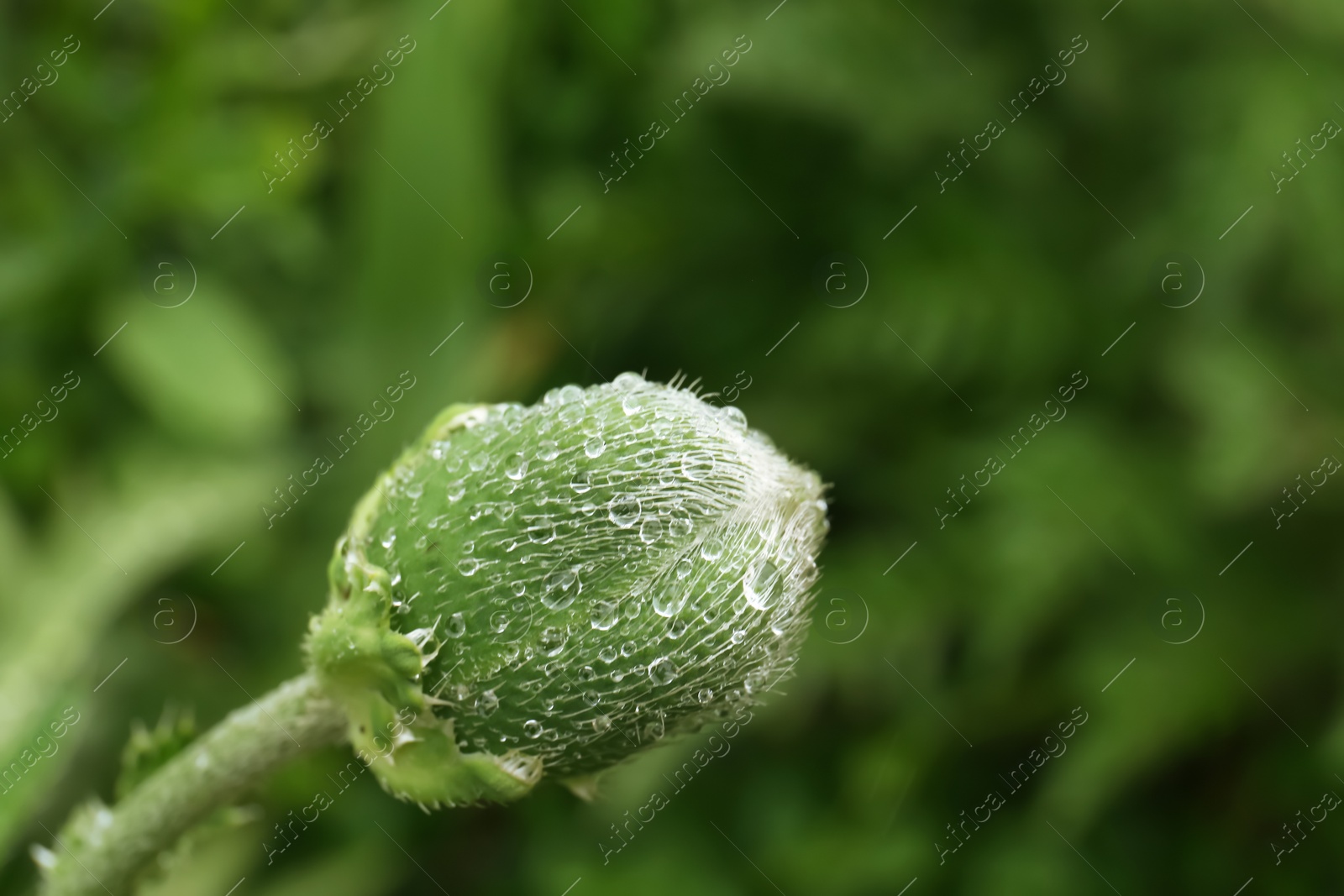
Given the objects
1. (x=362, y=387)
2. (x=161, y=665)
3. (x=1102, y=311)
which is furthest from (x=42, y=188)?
(x=1102, y=311)

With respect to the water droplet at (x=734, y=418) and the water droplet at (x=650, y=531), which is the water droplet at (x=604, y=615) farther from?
the water droplet at (x=734, y=418)

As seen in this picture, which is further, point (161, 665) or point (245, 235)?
point (245, 235)

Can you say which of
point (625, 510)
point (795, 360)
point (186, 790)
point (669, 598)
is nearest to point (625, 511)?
point (625, 510)

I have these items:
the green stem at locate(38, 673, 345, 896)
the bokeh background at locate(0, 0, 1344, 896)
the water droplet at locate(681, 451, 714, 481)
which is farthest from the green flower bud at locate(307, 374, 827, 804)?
the bokeh background at locate(0, 0, 1344, 896)

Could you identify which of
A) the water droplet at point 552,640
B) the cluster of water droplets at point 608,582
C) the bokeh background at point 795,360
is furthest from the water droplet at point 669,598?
the bokeh background at point 795,360

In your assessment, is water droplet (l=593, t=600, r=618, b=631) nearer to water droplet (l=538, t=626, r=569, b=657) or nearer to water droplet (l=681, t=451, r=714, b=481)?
water droplet (l=538, t=626, r=569, b=657)

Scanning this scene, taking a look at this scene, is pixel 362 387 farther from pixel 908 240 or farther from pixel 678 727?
pixel 678 727

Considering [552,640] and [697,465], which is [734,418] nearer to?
[697,465]
